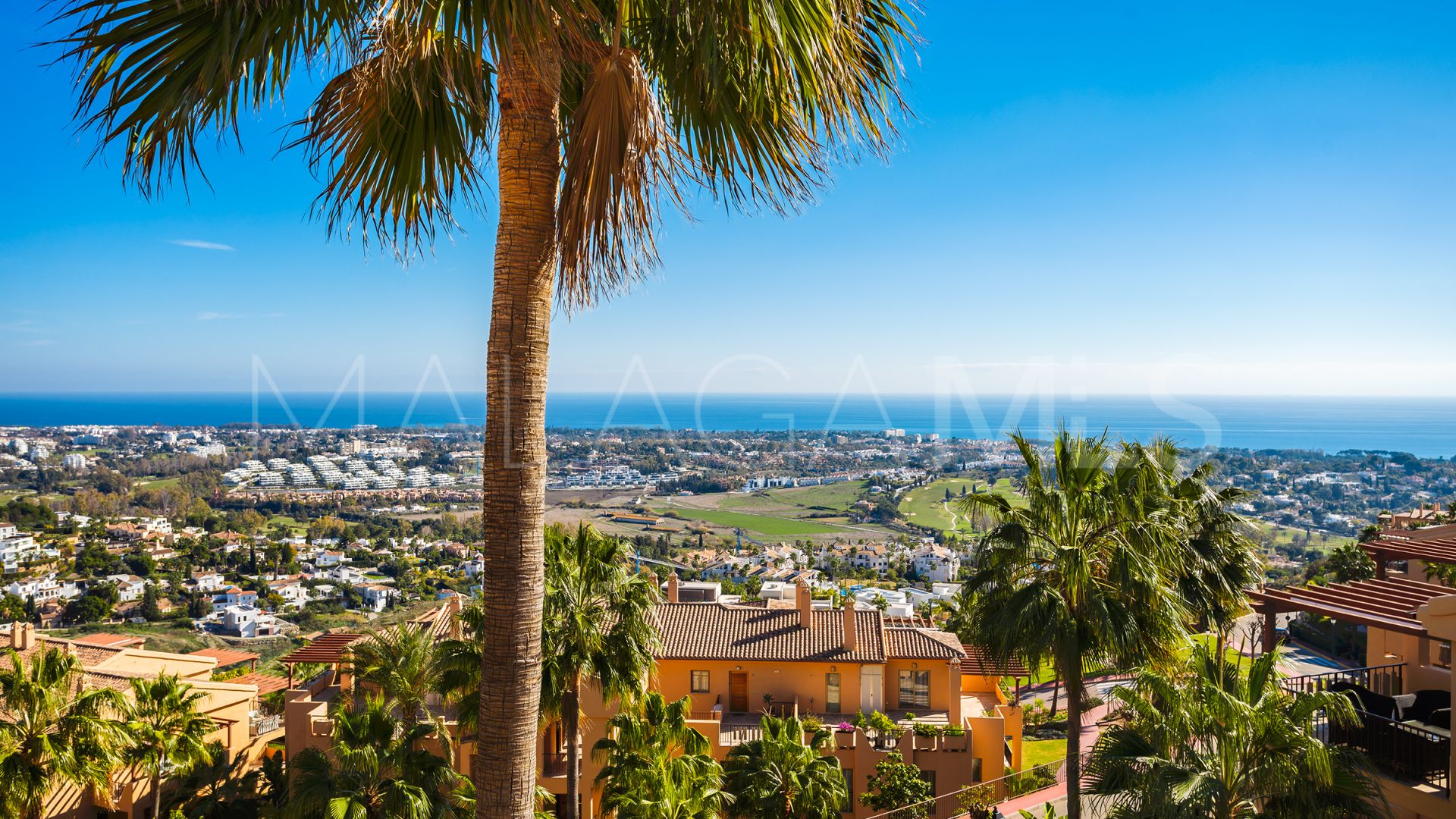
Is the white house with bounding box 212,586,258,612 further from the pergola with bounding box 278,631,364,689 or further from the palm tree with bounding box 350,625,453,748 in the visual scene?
the palm tree with bounding box 350,625,453,748

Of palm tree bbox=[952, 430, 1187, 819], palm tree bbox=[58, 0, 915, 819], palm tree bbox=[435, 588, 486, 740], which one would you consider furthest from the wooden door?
palm tree bbox=[58, 0, 915, 819]

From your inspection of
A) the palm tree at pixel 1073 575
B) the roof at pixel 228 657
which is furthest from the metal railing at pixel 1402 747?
the roof at pixel 228 657

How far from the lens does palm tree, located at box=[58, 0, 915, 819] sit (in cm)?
310

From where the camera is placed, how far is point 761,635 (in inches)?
746

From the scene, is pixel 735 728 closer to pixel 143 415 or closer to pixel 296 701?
pixel 296 701

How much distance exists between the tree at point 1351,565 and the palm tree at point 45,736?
3252cm

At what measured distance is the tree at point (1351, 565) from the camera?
26.4 m

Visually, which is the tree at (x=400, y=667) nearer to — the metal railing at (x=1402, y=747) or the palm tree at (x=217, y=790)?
the palm tree at (x=217, y=790)

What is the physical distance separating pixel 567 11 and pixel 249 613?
144 feet

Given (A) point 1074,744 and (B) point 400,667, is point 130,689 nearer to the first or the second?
(B) point 400,667

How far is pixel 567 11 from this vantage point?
3.24 meters

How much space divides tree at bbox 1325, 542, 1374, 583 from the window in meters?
17.2

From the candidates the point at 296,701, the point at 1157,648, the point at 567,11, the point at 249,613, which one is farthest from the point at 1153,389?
the point at 249,613

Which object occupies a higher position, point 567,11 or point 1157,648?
point 567,11
